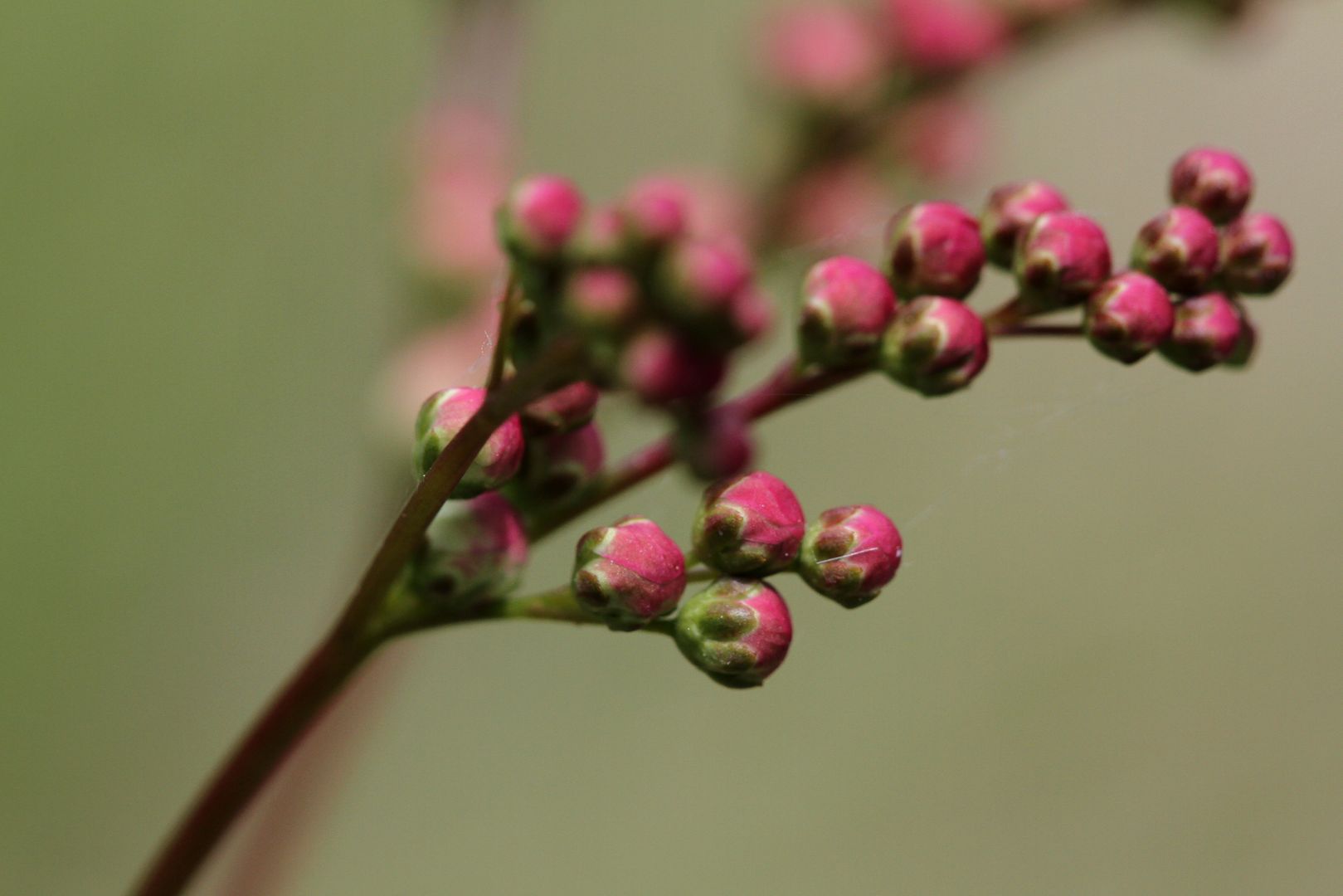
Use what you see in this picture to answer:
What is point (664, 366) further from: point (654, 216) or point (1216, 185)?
point (1216, 185)

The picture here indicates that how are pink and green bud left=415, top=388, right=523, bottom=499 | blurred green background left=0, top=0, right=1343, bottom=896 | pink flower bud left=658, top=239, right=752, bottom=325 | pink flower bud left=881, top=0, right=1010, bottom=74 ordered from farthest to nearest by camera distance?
1. blurred green background left=0, top=0, right=1343, bottom=896
2. pink flower bud left=881, top=0, right=1010, bottom=74
3. pink and green bud left=415, top=388, right=523, bottom=499
4. pink flower bud left=658, top=239, right=752, bottom=325

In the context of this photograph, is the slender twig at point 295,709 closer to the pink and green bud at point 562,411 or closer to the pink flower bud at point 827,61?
the pink and green bud at point 562,411

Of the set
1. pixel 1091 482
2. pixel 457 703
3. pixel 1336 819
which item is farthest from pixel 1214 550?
pixel 457 703

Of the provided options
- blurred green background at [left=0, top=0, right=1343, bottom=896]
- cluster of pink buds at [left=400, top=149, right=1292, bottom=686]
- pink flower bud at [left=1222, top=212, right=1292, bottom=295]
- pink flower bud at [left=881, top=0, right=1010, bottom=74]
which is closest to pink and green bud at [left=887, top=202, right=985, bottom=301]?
cluster of pink buds at [left=400, top=149, right=1292, bottom=686]

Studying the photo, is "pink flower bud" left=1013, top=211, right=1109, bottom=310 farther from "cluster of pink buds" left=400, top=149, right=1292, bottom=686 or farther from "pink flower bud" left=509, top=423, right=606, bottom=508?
"pink flower bud" left=509, top=423, right=606, bottom=508

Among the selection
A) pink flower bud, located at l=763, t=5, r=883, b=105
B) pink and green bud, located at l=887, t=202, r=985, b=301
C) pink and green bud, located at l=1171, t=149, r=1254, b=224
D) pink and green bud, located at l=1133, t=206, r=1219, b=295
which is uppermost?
pink flower bud, located at l=763, t=5, r=883, b=105

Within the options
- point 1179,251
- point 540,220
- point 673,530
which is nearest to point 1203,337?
point 1179,251

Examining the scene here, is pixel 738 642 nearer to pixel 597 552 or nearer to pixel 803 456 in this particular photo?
pixel 597 552
